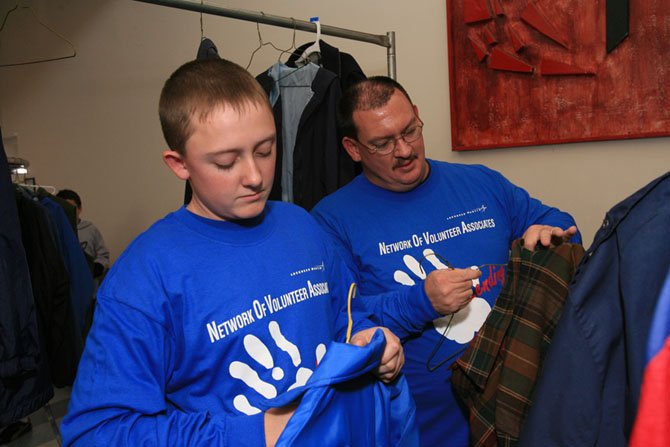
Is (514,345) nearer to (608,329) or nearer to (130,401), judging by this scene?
(608,329)

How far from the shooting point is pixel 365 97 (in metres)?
1.61

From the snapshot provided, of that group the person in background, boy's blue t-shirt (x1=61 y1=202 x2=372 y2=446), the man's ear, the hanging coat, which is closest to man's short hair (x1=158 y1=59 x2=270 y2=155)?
boy's blue t-shirt (x1=61 y1=202 x2=372 y2=446)

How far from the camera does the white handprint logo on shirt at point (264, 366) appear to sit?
925 millimetres

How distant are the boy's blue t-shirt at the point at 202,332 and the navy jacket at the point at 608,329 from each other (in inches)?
15.2

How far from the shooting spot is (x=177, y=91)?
3.18 ft

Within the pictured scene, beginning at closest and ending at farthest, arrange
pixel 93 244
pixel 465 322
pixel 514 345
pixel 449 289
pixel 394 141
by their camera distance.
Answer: pixel 514 345 → pixel 449 289 → pixel 465 322 → pixel 394 141 → pixel 93 244

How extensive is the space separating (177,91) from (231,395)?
0.55 m

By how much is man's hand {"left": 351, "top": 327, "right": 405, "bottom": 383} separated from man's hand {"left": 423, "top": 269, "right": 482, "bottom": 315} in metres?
0.31

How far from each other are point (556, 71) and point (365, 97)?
3.08 feet

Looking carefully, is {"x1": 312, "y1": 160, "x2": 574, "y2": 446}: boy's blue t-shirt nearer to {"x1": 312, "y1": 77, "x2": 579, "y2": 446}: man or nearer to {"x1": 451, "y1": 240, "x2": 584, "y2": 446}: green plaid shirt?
{"x1": 312, "y1": 77, "x2": 579, "y2": 446}: man

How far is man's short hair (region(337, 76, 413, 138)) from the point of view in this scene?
158 cm

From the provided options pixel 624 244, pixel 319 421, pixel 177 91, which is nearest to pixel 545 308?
pixel 624 244

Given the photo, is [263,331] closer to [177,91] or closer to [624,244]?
[177,91]

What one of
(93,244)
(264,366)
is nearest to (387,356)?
(264,366)
